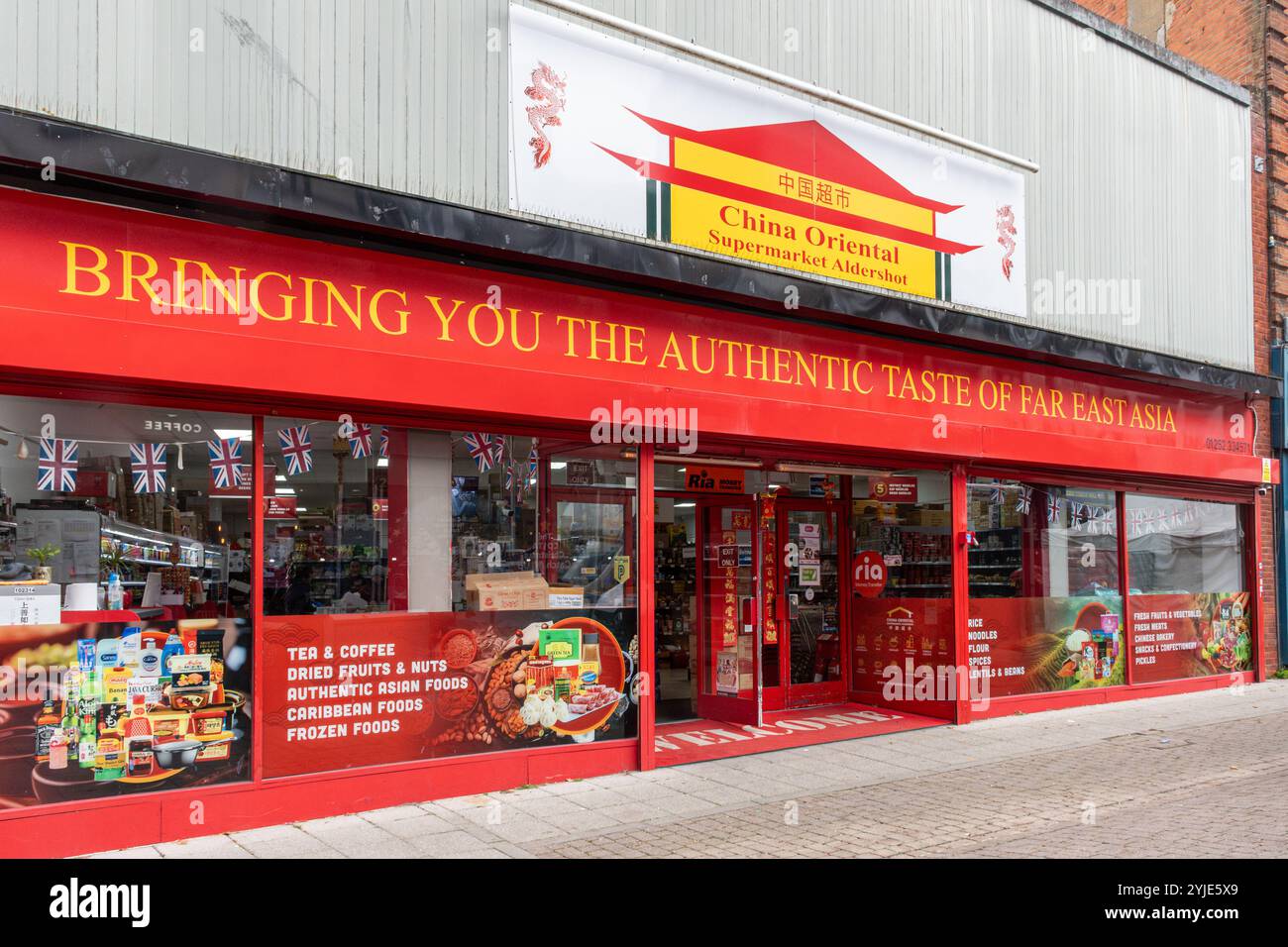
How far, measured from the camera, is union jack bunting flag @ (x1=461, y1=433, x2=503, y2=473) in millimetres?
7895

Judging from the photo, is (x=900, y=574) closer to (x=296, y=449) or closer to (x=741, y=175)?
(x=741, y=175)

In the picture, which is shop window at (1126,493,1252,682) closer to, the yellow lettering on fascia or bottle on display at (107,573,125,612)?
the yellow lettering on fascia

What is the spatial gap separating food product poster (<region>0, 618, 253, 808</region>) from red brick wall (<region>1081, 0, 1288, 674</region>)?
555 inches

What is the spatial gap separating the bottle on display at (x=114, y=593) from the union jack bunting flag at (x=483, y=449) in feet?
8.43

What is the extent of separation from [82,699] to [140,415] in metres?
1.78

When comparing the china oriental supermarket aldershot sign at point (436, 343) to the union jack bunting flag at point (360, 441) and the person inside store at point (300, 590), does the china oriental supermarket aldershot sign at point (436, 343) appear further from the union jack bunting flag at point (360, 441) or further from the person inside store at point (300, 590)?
the person inside store at point (300, 590)

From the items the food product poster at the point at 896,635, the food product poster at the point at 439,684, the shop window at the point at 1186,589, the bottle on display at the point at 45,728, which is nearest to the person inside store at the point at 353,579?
the food product poster at the point at 439,684

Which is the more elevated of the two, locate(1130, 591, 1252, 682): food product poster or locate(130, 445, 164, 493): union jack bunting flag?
locate(130, 445, 164, 493): union jack bunting flag

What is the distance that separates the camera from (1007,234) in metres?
11.7

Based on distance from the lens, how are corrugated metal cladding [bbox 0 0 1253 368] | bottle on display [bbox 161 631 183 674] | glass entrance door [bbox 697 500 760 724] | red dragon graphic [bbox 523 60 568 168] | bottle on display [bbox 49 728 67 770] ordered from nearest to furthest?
bottle on display [bbox 49 728 67 770], bottle on display [bbox 161 631 183 674], corrugated metal cladding [bbox 0 0 1253 368], red dragon graphic [bbox 523 60 568 168], glass entrance door [bbox 697 500 760 724]

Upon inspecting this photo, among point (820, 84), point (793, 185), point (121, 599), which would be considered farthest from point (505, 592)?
point (820, 84)

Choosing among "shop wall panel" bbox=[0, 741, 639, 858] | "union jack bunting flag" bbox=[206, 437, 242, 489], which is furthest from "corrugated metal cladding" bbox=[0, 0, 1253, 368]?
"shop wall panel" bbox=[0, 741, 639, 858]

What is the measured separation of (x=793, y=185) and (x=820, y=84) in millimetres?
1215

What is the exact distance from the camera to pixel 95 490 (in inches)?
250
